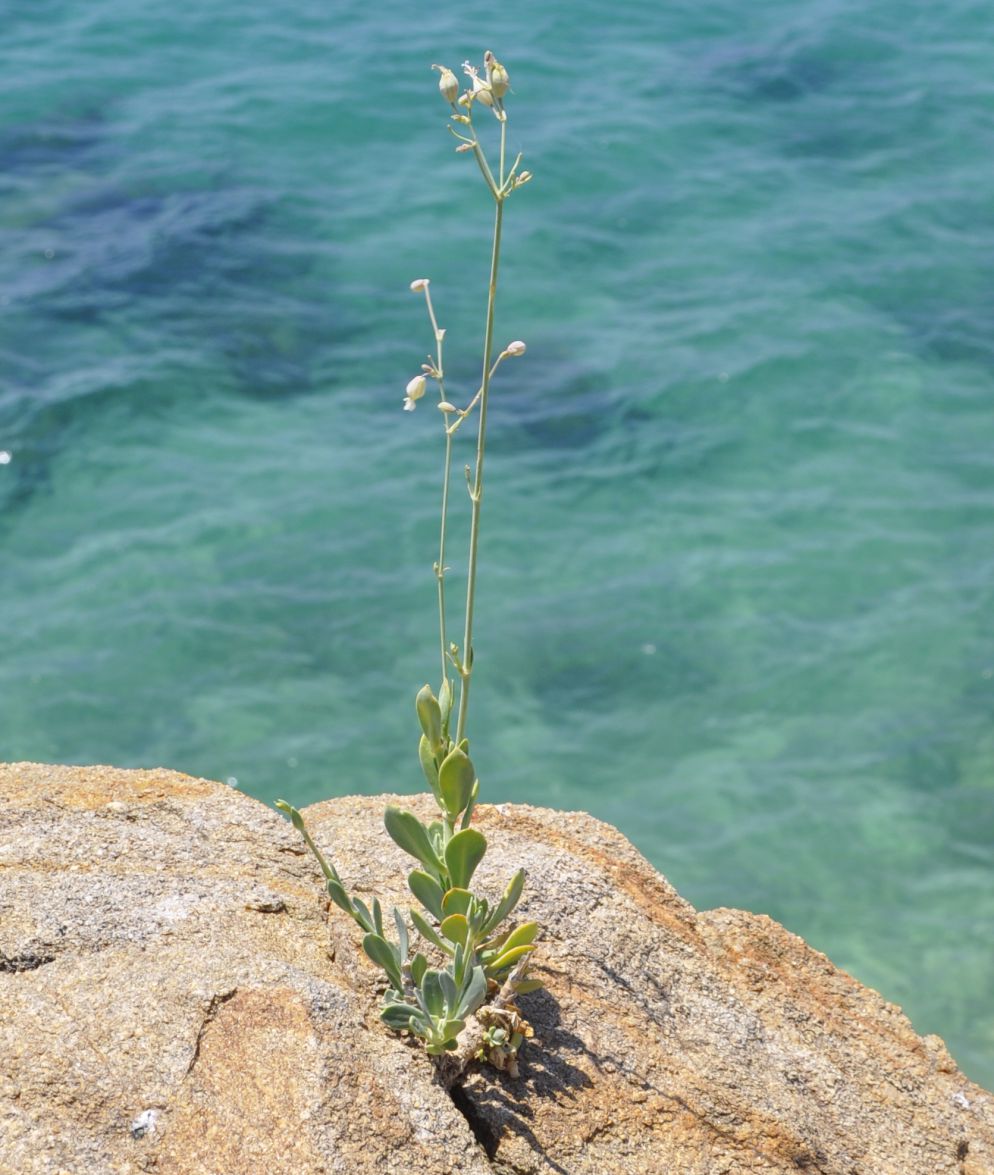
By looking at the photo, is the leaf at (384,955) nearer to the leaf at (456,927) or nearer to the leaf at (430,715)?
the leaf at (456,927)

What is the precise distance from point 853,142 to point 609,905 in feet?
43.8

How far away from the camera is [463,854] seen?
10.2ft

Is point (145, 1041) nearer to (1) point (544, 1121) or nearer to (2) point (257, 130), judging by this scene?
(1) point (544, 1121)

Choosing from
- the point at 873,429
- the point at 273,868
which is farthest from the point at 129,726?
the point at 873,429

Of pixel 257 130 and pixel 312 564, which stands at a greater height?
pixel 257 130

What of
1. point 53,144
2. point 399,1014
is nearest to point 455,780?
point 399,1014

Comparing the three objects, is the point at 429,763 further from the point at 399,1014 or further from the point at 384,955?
the point at 399,1014

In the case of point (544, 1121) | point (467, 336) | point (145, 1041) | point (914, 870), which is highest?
point (145, 1041)

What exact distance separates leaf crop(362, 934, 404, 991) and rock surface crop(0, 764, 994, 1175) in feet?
0.43

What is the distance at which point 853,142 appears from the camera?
15.3 metres

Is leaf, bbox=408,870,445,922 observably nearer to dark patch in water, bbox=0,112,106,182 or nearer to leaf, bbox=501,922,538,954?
leaf, bbox=501,922,538,954

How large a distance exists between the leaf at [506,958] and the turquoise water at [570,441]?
184 inches

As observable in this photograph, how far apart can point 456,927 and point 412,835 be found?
249mm

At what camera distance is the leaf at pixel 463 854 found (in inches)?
119
